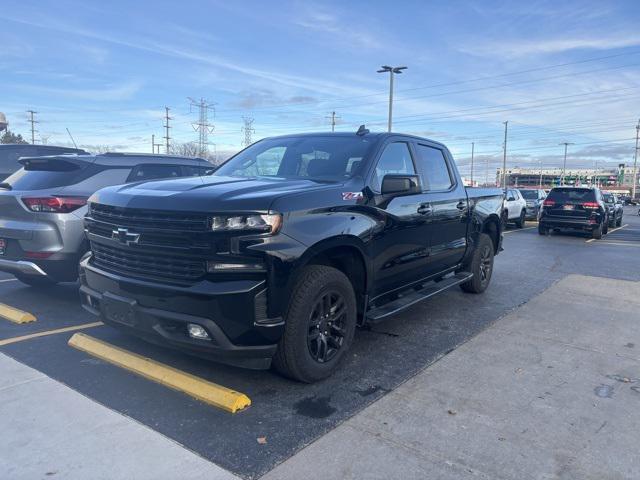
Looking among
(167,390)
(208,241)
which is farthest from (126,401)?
(208,241)

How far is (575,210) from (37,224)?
1535cm

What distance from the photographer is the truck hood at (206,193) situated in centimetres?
339

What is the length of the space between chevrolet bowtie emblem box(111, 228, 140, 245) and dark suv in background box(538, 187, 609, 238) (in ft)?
50.5

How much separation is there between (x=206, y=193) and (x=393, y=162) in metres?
2.07

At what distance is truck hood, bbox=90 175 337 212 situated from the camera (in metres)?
3.39

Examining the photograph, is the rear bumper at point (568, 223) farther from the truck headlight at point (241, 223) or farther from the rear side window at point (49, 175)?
the truck headlight at point (241, 223)

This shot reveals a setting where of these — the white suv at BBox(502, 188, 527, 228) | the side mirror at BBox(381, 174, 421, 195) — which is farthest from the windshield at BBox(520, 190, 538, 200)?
the side mirror at BBox(381, 174, 421, 195)

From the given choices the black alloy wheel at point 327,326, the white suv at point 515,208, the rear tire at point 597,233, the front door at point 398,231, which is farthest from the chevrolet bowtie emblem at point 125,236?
the white suv at point 515,208

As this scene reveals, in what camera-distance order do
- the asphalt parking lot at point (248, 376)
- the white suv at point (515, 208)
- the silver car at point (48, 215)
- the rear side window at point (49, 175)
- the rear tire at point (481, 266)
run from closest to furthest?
the asphalt parking lot at point (248, 376), the silver car at point (48, 215), the rear side window at point (49, 175), the rear tire at point (481, 266), the white suv at point (515, 208)

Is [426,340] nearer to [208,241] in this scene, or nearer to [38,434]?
[208,241]

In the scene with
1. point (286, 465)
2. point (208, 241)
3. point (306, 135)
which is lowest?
point (286, 465)

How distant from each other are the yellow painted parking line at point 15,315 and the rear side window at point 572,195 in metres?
15.6

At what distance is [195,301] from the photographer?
10.9ft

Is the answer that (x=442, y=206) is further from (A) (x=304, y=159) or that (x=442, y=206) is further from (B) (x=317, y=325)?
(B) (x=317, y=325)
